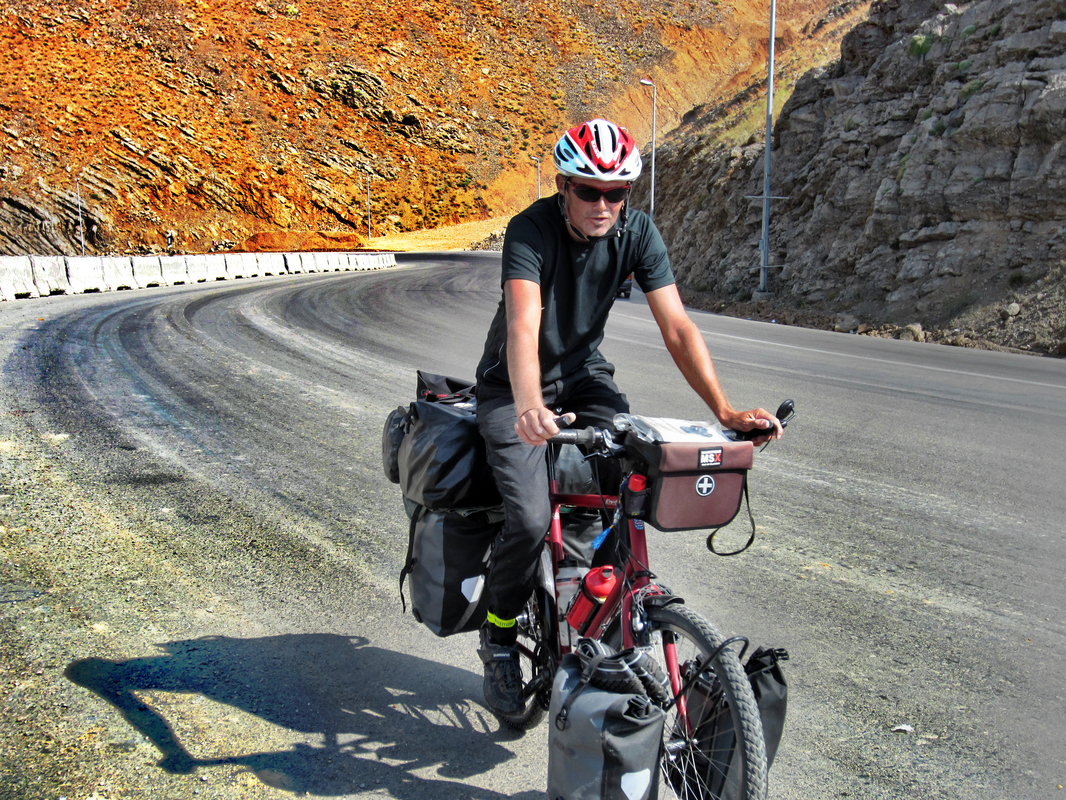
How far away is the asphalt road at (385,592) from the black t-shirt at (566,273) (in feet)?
4.69

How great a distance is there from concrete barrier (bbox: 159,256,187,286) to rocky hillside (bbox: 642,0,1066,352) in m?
16.2

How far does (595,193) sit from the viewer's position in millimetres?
2650

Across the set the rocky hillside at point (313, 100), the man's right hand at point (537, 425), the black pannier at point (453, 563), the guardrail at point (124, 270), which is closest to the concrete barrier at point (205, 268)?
the guardrail at point (124, 270)

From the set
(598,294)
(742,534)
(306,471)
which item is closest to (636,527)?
(598,294)

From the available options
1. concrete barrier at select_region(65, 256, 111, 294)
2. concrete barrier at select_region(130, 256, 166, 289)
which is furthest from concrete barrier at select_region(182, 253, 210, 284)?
concrete barrier at select_region(65, 256, 111, 294)

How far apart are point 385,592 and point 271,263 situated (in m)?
32.2

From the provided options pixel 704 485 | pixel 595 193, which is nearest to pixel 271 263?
pixel 595 193

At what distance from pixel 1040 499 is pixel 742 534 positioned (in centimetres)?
226

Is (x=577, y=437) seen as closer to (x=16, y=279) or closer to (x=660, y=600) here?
(x=660, y=600)

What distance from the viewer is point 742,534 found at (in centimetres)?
491

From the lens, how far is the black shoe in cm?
296

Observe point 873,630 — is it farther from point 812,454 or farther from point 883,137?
point 883,137

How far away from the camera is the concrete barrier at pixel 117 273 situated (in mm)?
22906

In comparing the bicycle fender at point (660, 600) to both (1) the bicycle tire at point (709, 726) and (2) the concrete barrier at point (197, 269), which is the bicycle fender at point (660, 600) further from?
(2) the concrete barrier at point (197, 269)
